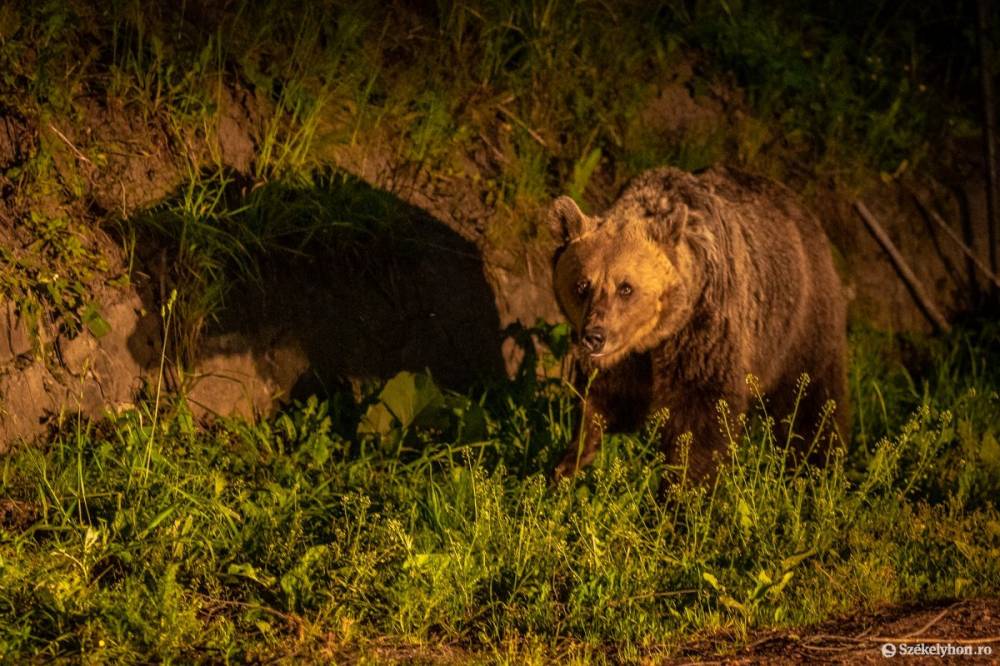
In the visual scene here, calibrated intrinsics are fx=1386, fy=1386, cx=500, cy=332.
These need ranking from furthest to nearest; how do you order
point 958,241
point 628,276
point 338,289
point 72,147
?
point 958,241
point 338,289
point 72,147
point 628,276

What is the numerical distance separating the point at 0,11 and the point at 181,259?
1382 millimetres

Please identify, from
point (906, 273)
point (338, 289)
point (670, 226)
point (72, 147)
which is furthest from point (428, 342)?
point (906, 273)

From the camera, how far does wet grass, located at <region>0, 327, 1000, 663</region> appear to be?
444cm

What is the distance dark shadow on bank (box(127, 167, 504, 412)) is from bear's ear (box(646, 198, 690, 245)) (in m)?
1.56

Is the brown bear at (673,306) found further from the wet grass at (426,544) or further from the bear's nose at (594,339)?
the wet grass at (426,544)

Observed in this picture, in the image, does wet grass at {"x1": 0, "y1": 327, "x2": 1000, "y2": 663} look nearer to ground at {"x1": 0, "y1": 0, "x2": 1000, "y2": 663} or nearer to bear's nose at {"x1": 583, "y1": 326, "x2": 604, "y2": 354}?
ground at {"x1": 0, "y1": 0, "x2": 1000, "y2": 663}

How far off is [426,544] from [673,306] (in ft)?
4.99

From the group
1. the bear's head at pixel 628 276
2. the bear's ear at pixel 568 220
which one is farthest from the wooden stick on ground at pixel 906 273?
the bear's ear at pixel 568 220

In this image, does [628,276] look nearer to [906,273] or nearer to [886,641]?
[886,641]

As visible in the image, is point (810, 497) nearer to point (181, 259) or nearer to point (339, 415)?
point (339, 415)

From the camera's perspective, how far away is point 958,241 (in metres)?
8.70

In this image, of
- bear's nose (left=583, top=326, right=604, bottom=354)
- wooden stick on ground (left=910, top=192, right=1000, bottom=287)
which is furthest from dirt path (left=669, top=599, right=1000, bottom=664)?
wooden stick on ground (left=910, top=192, right=1000, bottom=287)

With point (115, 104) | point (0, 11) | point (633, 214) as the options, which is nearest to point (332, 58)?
point (115, 104)

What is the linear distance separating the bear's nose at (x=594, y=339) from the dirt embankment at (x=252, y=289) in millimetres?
1536
